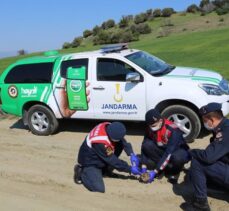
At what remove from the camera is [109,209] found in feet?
20.3

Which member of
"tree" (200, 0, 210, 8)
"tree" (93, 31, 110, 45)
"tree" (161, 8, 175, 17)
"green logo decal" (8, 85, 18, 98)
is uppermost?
"tree" (200, 0, 210, 8)

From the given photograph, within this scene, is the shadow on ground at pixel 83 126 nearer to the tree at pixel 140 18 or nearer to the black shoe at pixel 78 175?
the black shoe at pixel 78 175

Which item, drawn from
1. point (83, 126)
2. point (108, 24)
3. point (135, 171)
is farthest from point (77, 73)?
point (108, 24)

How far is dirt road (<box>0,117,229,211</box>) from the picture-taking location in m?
6.34

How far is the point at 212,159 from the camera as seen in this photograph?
567cm

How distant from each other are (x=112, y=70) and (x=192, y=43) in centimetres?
1974

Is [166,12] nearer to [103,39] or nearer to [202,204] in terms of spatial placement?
[103,39]

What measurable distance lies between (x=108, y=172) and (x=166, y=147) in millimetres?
1130

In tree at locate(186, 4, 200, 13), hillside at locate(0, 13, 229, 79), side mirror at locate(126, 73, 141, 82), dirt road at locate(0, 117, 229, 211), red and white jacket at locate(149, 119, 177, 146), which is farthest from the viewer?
tree at locate(186, 4, 200, 13)

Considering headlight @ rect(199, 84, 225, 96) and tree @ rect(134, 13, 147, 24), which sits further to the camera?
tree @ rect(134, 13, 147, 24)

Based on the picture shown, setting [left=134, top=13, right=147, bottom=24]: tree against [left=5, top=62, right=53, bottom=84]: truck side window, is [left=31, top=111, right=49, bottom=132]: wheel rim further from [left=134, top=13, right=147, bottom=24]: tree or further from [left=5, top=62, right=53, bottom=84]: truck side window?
[left=134, top=13, right=147, bottom=24]: tree

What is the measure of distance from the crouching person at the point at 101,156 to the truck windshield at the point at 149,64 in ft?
8.60

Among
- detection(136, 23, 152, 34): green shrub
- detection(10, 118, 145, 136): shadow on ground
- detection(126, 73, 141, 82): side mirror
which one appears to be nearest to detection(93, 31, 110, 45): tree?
detection(136, 23, 152, 34): green shrub

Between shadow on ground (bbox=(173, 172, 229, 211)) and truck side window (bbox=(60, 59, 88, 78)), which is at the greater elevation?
truck side window (bbox=(60, 59, 88, 78))
